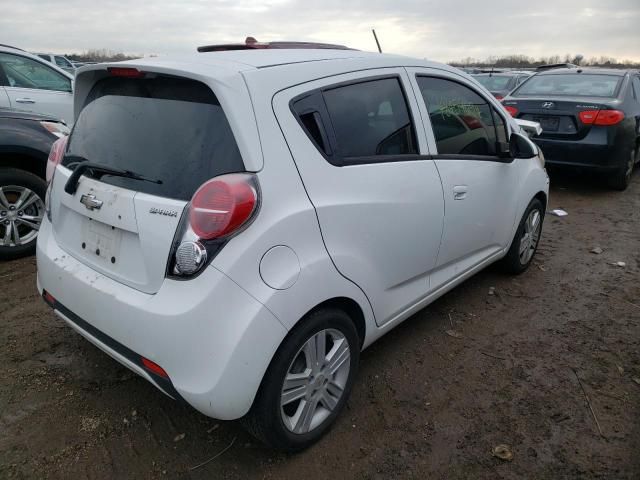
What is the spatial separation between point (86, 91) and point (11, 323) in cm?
172

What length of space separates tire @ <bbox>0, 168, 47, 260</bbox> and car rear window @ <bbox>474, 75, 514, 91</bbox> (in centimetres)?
1036

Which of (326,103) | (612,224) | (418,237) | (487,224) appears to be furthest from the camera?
(612,224)

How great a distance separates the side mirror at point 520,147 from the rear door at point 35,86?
5548mm

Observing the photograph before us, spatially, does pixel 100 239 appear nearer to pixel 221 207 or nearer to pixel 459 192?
pixel 221 207

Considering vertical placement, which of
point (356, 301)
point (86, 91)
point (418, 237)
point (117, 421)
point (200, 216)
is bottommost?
Result: point (117, 421)

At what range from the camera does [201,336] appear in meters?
1.71

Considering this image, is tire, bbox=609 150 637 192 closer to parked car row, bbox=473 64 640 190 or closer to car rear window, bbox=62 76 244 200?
parked car row, bbox=473 64 640 190

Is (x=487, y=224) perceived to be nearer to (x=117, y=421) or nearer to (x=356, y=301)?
(x=356, y=301)

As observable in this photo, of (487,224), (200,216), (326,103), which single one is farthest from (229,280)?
(487,224)

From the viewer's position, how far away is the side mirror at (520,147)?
132 inches

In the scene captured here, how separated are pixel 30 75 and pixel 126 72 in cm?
555

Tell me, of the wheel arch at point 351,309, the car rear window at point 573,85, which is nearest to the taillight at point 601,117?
the car rear window at point 573,85

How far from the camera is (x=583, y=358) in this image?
301 cm

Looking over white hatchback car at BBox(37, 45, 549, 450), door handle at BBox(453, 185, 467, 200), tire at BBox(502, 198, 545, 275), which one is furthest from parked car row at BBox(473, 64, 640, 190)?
white hatchback car at BBox(37, 45, 549, 450)
